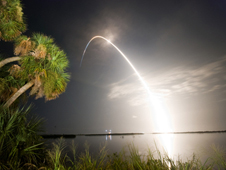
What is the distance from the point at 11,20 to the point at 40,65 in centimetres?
359

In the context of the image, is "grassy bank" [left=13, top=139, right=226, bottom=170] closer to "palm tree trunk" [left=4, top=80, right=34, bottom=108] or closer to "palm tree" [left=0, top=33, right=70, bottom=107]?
"palm tree trunk" [left=4, top=80, right=34, bottom=108]

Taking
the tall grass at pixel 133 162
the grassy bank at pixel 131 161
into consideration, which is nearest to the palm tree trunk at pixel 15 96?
the grassy bank at pixel 131 161

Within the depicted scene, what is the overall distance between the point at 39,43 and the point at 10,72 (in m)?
3.11

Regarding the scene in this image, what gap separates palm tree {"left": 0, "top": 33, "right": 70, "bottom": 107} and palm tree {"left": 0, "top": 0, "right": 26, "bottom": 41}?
1.96 feet

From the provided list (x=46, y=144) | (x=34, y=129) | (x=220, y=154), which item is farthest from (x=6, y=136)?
(x=220, y=154)

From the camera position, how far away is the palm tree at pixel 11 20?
9.67 m

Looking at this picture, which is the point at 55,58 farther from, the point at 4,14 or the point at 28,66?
→ the point at 4,14

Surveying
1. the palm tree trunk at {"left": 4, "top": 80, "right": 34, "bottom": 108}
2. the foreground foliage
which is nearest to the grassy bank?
the foreground foliage

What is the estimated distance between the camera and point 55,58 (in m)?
11.6

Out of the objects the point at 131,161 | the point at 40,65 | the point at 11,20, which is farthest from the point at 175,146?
the point at 11,20

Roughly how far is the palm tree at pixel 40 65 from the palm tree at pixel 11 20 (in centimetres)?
60

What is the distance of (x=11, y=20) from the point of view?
10.3 m

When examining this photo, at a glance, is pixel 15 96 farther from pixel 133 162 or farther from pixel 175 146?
pixel 175 146

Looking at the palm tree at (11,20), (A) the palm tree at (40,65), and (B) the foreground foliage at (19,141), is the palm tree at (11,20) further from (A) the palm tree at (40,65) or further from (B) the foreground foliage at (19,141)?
(B) the foreground foliage at (19,141)
